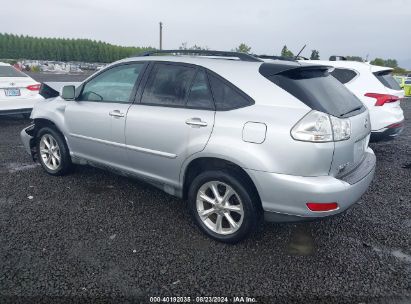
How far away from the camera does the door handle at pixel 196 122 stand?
3.00 metres

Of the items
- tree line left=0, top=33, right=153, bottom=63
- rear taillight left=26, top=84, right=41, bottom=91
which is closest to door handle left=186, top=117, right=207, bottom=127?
rear taillight left=26, top=84, right=41, bottom=91

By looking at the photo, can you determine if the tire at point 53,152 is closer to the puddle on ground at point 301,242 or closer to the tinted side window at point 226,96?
the tinted side window at point 226,96

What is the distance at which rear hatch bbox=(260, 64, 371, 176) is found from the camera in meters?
2.72

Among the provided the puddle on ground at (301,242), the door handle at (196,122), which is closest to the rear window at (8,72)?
the door handle at (196,122)

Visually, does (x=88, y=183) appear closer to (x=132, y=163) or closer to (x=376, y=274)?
(x=132, y=163)

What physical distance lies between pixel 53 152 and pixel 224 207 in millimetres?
2874

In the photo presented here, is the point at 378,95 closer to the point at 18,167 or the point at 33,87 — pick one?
the point at 18,167

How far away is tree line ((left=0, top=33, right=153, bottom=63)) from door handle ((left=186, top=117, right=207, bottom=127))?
168 ft

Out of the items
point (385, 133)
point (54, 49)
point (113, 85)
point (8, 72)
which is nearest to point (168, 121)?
point (113, 85)

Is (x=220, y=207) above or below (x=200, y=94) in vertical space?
below

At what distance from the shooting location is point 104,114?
383 cm

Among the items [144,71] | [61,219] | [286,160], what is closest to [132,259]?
[61,219]

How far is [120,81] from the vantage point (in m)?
3.90

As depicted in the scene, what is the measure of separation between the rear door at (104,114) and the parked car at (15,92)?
165 inches
